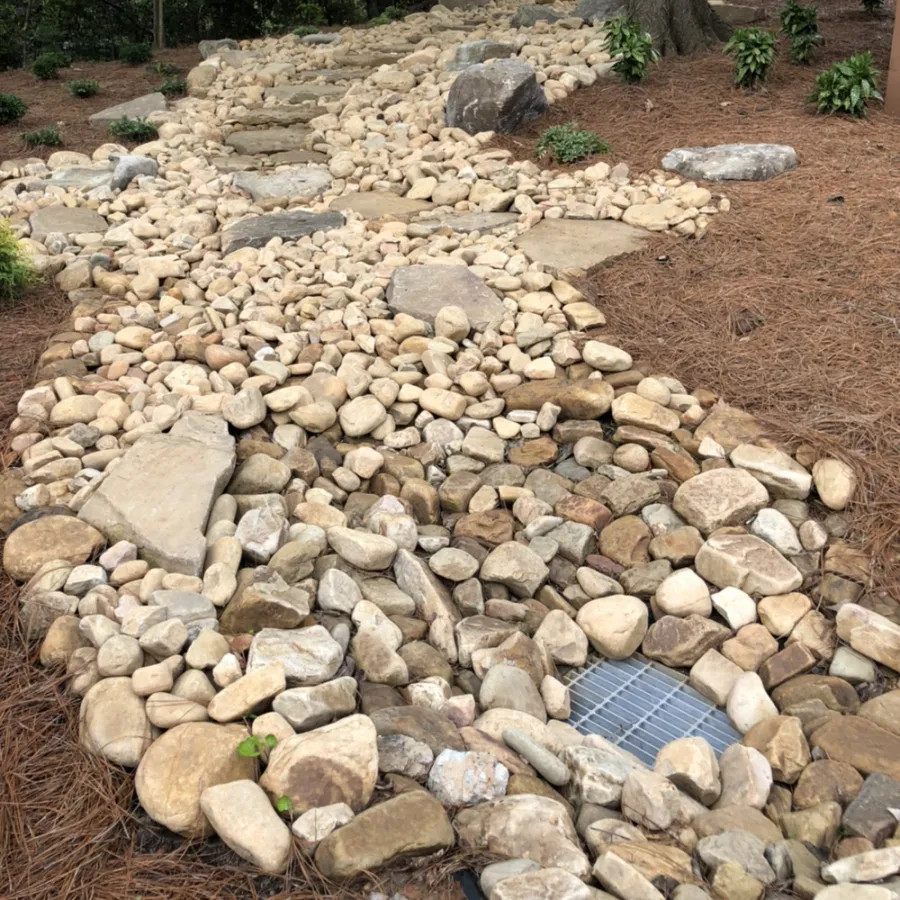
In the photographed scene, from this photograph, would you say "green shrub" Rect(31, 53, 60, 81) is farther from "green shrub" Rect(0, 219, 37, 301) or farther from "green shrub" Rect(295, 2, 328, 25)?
"green shrub" Rect(0, 219, 37, 301)

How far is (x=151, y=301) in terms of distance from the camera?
433cm

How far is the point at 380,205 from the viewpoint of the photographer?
17.4 feet

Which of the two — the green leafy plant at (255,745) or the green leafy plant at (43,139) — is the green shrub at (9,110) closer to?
the green leafy plant at (43,139)

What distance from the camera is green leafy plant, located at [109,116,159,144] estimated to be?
6.91m

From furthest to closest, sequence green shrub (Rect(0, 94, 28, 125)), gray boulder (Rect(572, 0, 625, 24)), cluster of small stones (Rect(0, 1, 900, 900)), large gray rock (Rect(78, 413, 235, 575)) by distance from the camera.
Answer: gray boulder (Rect(572, 0, 625, 24)) < green shrub (Rect(0, 94, 28, 125)) < large gray rock (Rect(78, 413, 235, 575)) < cluster of small stones (Rect(0, 1, 900, 900))

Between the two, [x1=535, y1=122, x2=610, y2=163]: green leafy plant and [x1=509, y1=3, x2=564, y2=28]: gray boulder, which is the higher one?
[x1=509, y1=3, x2=564, y2=28]: gray boulder

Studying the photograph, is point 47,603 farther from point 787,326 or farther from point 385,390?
point 787,326

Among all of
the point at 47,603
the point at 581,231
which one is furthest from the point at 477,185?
the point at 47,603

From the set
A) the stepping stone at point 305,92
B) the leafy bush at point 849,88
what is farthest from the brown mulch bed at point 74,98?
the leafy bush at point 849,88

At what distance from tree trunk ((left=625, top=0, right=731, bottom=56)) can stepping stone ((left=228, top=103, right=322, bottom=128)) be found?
2712mm

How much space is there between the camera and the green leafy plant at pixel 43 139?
22.5 feet

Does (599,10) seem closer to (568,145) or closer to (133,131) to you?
(568,145)

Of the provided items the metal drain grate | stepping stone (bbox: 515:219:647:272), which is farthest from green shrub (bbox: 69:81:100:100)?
the metal drain grate

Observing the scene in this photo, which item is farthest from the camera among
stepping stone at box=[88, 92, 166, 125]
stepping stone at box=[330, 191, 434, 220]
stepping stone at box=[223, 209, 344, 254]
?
stepping stone at box=[88, 92, 166, 125]
